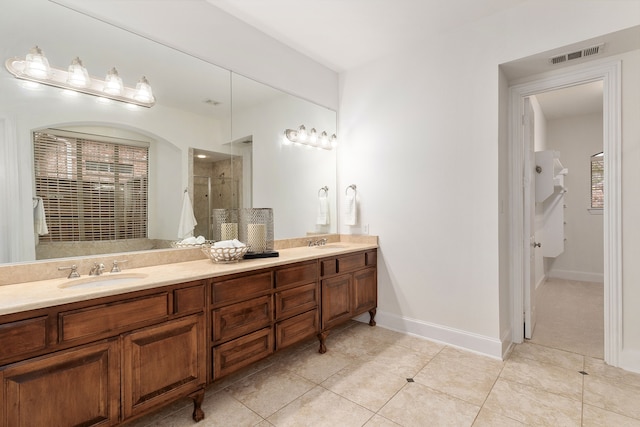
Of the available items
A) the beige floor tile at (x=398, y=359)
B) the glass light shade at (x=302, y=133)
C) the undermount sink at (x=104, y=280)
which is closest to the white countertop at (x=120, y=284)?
the undermount sink at (x=104, y=280)

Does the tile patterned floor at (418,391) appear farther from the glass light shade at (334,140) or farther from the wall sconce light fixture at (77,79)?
the glass light shade at (334,140)

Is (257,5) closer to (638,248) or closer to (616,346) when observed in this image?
(638,248)

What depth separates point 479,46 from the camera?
269cm

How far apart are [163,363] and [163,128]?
160cm

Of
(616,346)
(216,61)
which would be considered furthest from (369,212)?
(616,346)

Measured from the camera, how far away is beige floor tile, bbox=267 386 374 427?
183 centimetres

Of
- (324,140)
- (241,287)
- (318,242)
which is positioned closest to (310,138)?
(324,140)

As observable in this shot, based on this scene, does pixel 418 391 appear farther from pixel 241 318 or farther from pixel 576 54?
pixel 576 54

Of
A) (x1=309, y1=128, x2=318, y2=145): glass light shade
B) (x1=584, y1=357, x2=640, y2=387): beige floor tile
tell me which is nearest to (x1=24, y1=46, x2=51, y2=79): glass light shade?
(x1=309, y1=128, x2=318, y2=145): glass light shade

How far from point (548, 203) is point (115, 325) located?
19.3ft

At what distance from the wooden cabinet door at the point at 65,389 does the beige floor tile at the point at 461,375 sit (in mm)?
1947

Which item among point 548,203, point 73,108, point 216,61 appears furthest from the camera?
point 548,203

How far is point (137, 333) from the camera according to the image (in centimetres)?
160

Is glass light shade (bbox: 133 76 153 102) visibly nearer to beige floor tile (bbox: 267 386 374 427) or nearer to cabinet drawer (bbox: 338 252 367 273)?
cabinet drawer (bbox: 338 252 367 273)
